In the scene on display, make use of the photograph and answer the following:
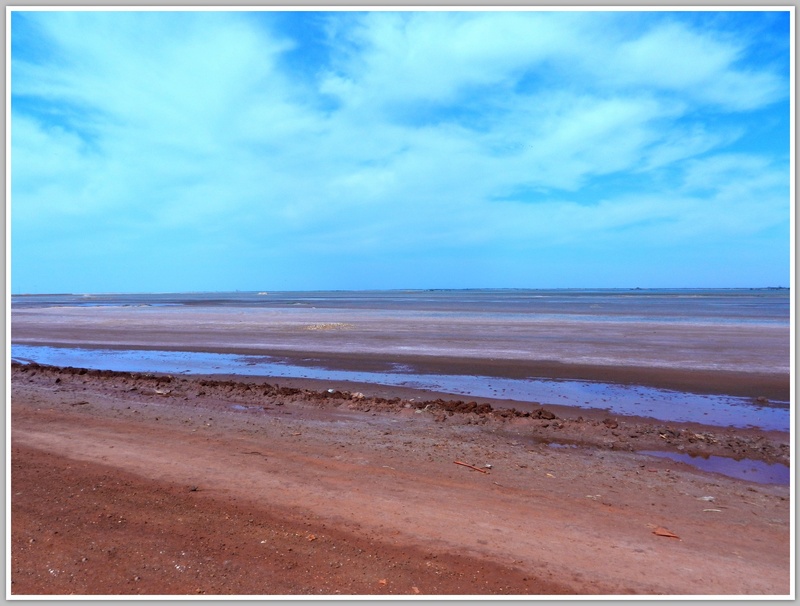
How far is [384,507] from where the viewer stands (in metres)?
5.75

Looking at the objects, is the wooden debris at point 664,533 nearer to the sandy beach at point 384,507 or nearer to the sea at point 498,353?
the sandy beach at point 384,507

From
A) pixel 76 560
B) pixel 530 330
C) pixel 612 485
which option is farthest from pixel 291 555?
pixel 530 330

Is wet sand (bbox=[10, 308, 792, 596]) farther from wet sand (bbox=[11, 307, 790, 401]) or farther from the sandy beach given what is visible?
wet sand (bbox=[11, 307, 790, 401])

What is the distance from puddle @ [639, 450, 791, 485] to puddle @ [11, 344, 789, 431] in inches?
99.9

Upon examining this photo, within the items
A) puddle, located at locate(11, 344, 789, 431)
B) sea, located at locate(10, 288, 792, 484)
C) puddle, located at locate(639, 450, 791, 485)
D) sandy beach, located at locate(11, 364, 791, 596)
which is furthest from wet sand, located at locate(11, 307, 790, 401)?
sandy beach, located at locate(11, 364, 791, 596)

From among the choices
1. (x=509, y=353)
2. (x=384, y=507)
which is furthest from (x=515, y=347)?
(x=384, y=507)

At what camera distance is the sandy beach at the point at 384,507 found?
4.43 m

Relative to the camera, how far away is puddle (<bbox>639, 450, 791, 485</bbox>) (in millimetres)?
7326

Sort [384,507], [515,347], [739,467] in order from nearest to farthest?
[384,507] < [739,467] < [515,347]

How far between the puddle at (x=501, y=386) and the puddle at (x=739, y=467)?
254 centimetres

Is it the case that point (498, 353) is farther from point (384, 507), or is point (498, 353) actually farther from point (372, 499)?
point (384, 507)

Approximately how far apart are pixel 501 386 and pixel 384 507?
875cm

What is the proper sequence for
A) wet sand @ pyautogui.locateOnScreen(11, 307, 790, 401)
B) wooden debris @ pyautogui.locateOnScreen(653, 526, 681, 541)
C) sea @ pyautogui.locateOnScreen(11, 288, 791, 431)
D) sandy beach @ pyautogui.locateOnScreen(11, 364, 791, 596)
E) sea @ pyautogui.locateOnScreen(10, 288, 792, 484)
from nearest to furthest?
sandy beach @ pyautogui.locateOnScreen(11, 364, 791, 596) < wooden debris @ pyautogui.locateOnScreen(653, 526, 681, 541) < sea @ pyautogui.locateOnScreen(10, 288, 792, 484) < sea @ pyautogui.locateOnScreen(11, 288, 791, 431) < wet sand @ pyautogui.locateOnScreen(11, 307, 790, 401)

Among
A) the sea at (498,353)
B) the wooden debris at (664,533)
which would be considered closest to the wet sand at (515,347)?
the sea at (498,353)
